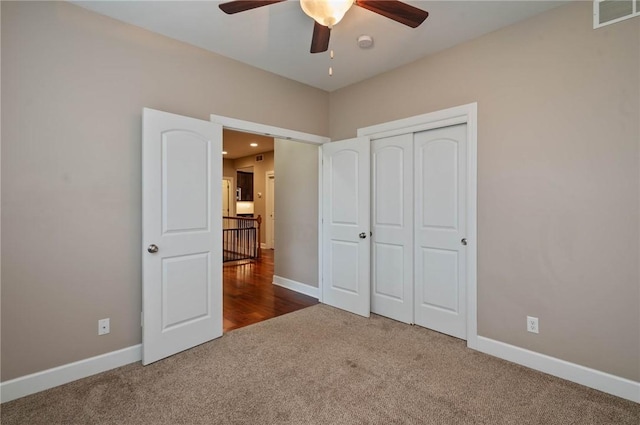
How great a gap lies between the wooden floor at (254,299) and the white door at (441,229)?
156cm

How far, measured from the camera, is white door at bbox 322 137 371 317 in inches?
142

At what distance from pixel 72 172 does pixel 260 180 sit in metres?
6.99

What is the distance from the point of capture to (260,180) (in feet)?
30.5

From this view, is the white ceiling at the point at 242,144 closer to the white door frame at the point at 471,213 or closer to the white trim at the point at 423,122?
the white trim at the point at 423,122

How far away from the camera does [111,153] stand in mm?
2508

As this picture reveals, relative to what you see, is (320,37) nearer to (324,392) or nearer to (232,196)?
(324,392)

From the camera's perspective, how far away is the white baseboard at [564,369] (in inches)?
A: 82.7

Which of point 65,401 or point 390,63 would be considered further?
point 390,63

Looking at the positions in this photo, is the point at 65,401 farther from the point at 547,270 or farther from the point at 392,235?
the point at 547,270

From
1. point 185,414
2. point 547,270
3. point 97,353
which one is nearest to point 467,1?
point 547,270

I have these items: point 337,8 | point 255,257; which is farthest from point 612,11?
point 255,257

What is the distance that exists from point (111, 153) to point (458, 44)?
3213mm

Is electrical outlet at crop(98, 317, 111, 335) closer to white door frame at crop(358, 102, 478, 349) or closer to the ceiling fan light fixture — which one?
the ceiling fan light fixture

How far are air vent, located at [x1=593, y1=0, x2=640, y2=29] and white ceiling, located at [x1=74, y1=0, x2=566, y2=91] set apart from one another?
27 cm
